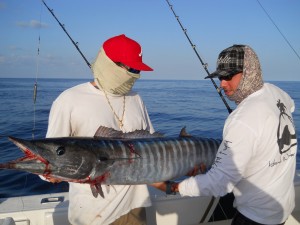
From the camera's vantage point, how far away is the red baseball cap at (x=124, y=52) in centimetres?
254

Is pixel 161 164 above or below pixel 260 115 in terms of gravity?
below

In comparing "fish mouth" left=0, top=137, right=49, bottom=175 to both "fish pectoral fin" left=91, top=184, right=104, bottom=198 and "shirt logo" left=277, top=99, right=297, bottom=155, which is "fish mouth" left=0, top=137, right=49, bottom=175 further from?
"shirt logo" left=277, top=99, right=297, bottom=155

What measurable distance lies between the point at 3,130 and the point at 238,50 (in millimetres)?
11838

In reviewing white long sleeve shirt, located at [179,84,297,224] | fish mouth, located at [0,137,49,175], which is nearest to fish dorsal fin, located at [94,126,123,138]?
fish mouth, located at [0,137,49,175]

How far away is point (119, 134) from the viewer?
2.58m

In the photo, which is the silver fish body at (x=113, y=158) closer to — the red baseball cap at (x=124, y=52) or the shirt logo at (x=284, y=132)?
the red baseball cap at (x=124, y=52)

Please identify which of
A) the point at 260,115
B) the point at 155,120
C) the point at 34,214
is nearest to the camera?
the point at 260,115

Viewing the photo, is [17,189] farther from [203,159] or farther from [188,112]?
[188,112]

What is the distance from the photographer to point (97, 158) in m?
2.34

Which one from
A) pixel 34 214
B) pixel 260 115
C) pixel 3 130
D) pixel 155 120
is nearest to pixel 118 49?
pixel 260 115

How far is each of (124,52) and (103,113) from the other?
1.76 feet

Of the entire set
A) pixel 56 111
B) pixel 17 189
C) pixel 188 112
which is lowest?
pixel 188 112

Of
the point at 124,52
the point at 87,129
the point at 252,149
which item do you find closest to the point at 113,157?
the point at 87,129

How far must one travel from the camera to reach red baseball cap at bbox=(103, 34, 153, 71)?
254 cm
